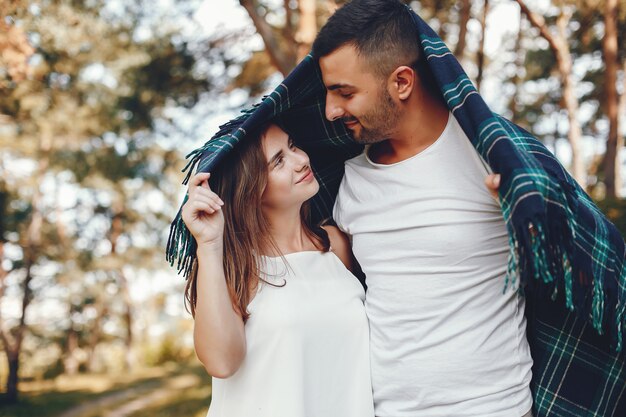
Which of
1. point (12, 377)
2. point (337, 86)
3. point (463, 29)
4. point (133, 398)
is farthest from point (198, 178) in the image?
point (12, 377)

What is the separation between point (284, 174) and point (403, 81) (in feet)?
2.07

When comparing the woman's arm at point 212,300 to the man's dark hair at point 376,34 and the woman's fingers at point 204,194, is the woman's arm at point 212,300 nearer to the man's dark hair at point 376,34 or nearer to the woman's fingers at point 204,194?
the woman's fingers at point 204,194

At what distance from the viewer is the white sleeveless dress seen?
221 centimetres

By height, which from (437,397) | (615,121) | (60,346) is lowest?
(60,346)

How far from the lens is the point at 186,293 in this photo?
2385mm

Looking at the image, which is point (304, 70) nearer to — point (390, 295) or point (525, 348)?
point (390, 295)

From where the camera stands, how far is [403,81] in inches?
89.3

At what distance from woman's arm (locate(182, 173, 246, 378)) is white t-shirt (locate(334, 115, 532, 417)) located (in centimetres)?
58

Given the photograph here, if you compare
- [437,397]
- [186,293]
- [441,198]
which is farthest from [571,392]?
[186,293]

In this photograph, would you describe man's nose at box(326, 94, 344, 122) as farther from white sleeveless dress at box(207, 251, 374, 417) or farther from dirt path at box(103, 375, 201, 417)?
dirt path at box(103, 375, 201, 417)

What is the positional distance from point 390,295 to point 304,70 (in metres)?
1.01

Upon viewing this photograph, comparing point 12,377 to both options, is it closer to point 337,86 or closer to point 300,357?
point 300,357

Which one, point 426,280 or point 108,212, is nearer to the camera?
point 426,280

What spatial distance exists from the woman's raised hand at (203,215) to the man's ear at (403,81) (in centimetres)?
80
